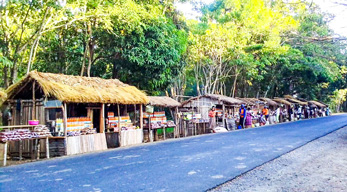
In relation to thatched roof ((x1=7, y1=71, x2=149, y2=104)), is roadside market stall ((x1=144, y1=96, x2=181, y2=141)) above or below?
below

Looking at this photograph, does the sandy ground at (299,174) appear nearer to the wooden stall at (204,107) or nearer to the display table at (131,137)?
the display table at (131,137)

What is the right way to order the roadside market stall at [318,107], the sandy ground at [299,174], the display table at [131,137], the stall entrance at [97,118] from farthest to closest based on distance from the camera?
the roadside market stall at [318,107] → the stall entrance at [97,118] → the display table at [131,137] → the sandy ground at [299,174]

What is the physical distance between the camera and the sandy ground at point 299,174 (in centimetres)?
673

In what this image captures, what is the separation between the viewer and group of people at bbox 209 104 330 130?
2461 cm

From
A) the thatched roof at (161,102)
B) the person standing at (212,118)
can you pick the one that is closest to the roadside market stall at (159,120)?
the thatched roof at (161,102)

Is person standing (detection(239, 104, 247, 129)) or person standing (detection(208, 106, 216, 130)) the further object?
person standing (detection(239, 104, 247, 129))

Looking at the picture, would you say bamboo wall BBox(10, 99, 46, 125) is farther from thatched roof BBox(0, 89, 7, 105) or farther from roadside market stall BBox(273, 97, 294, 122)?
roadside market stall BBox(273, 97, 294, 122)

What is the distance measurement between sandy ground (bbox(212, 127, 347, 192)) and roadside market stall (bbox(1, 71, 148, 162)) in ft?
23.7

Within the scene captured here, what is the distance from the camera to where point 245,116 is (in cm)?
2492

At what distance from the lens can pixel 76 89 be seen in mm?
13375

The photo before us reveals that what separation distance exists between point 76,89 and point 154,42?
7732 mm

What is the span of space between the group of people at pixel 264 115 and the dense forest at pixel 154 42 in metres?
3.86

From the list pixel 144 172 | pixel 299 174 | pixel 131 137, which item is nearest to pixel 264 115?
pixel 131 137

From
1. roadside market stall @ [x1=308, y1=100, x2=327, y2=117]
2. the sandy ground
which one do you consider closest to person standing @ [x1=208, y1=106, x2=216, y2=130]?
the sandy ground
